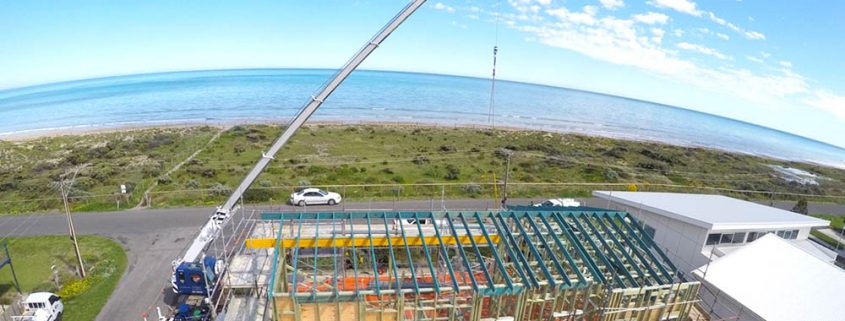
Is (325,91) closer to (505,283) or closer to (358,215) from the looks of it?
(358,215)

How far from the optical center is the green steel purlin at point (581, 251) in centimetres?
1444

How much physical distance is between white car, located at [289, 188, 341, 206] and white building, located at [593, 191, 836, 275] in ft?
76.5

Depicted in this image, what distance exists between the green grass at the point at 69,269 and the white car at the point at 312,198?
40.3 ft

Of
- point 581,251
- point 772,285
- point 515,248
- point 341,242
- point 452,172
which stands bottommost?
point 452,172

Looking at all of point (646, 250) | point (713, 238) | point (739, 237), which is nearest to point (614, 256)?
point (646, 250)

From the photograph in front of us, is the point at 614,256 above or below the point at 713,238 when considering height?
above

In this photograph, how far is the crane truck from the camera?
17.6 meters

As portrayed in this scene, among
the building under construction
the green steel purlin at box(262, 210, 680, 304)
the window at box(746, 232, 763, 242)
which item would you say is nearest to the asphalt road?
the building under construction

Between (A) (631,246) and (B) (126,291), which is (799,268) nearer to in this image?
(A) (631,246)

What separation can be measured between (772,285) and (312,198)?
3077 cm

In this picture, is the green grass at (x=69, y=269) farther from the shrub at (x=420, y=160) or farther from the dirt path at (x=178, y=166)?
the shrub at (x=420, y=160)

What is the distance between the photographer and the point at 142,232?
87.9ft

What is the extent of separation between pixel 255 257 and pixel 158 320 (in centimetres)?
519

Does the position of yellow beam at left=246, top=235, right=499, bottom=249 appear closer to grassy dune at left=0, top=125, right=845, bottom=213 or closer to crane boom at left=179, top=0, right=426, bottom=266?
crane boom at left=179, top=0, right=426, bottom=266
